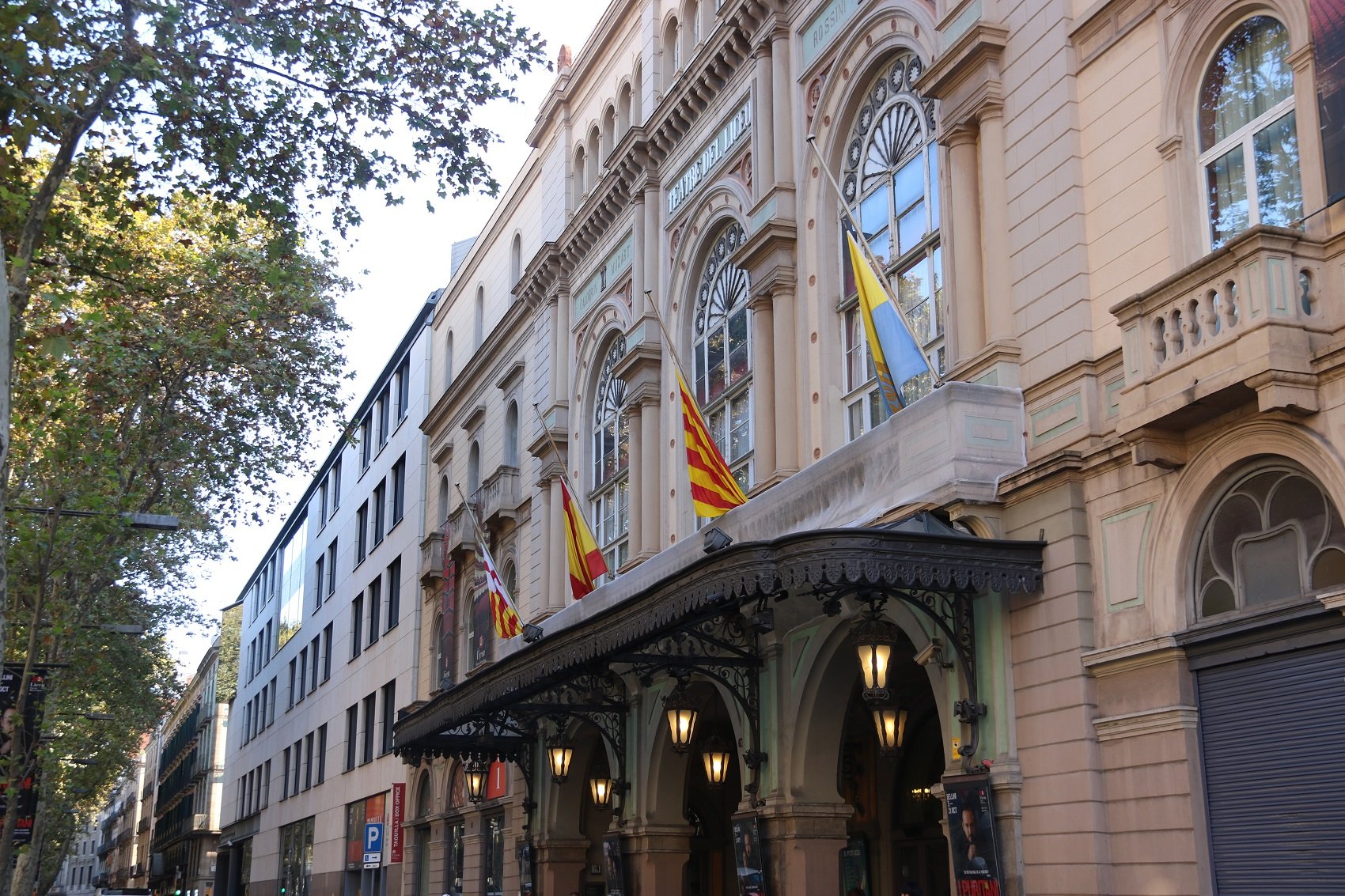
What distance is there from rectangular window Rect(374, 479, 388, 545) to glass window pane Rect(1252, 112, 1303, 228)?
3605 centimetres

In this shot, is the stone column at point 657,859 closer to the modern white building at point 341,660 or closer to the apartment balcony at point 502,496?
the modern white building at point 341,660

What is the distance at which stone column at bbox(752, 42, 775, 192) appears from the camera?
20.4m

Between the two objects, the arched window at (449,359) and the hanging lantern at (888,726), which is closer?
the hanging lantern at (888,726)

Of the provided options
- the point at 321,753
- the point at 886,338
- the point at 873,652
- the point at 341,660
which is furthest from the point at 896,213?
the point at 321,753

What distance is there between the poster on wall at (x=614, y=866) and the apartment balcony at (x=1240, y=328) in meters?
13.5

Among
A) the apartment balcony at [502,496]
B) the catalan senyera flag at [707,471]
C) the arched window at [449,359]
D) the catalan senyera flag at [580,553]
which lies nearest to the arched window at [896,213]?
the catalan senyera flag at [707,471]

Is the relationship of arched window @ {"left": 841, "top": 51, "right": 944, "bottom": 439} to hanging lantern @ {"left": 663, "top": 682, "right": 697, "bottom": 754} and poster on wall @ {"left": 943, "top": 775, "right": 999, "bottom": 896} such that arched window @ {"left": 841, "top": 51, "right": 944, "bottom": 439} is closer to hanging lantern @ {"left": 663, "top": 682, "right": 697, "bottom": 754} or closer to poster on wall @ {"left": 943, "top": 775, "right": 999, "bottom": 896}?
hanging lantern @ {"left": 663, "top": 682, "right": 697, "bottom": 754}

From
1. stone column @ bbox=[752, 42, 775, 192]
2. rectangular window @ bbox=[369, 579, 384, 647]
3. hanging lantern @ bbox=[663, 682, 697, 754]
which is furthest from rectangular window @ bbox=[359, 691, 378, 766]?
stone column @ bbox=[752, 42, 775, 192]

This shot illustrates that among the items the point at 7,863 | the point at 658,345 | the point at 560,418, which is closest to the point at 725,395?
the point at 658,345

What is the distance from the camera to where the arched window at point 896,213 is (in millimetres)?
16609

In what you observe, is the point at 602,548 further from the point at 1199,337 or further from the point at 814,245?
the point at 1199,337

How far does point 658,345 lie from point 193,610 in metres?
27.3

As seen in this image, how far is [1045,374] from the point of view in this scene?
45.3ft

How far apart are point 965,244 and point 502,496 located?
17.8 m
